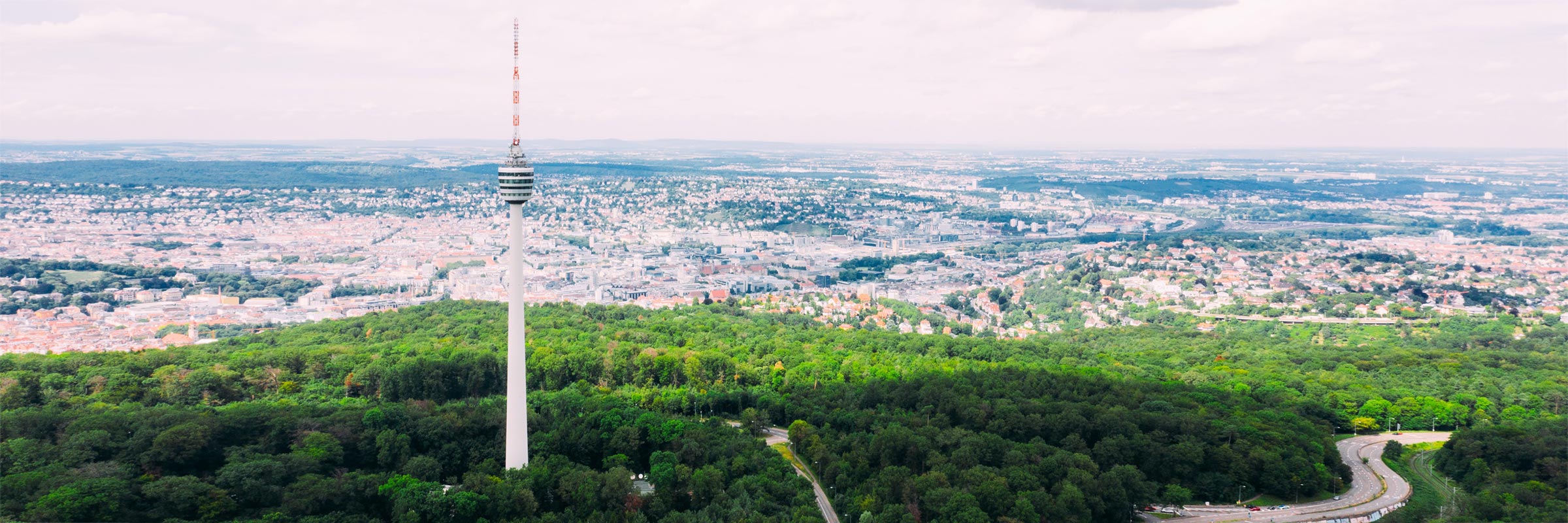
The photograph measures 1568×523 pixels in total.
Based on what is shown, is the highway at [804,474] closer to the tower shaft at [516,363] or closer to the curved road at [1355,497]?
the tower shaft at [516,363]

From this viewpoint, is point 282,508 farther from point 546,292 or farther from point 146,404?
point 546,292

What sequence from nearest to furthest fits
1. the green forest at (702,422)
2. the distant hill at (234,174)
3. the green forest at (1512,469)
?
the green forest at (1512,469) < the green forest at (702,422) < the distant hill at (234,174)

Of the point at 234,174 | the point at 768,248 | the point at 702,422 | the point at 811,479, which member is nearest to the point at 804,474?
the point at 811,479

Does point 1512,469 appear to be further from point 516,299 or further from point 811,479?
point 516,299

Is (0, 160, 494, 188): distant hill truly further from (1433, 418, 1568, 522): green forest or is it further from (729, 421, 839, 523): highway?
(1433, 418, 1568, 522): green forest

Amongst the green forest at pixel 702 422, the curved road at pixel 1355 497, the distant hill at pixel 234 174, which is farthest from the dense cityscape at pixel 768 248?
the curved road at pixel 1355 497
